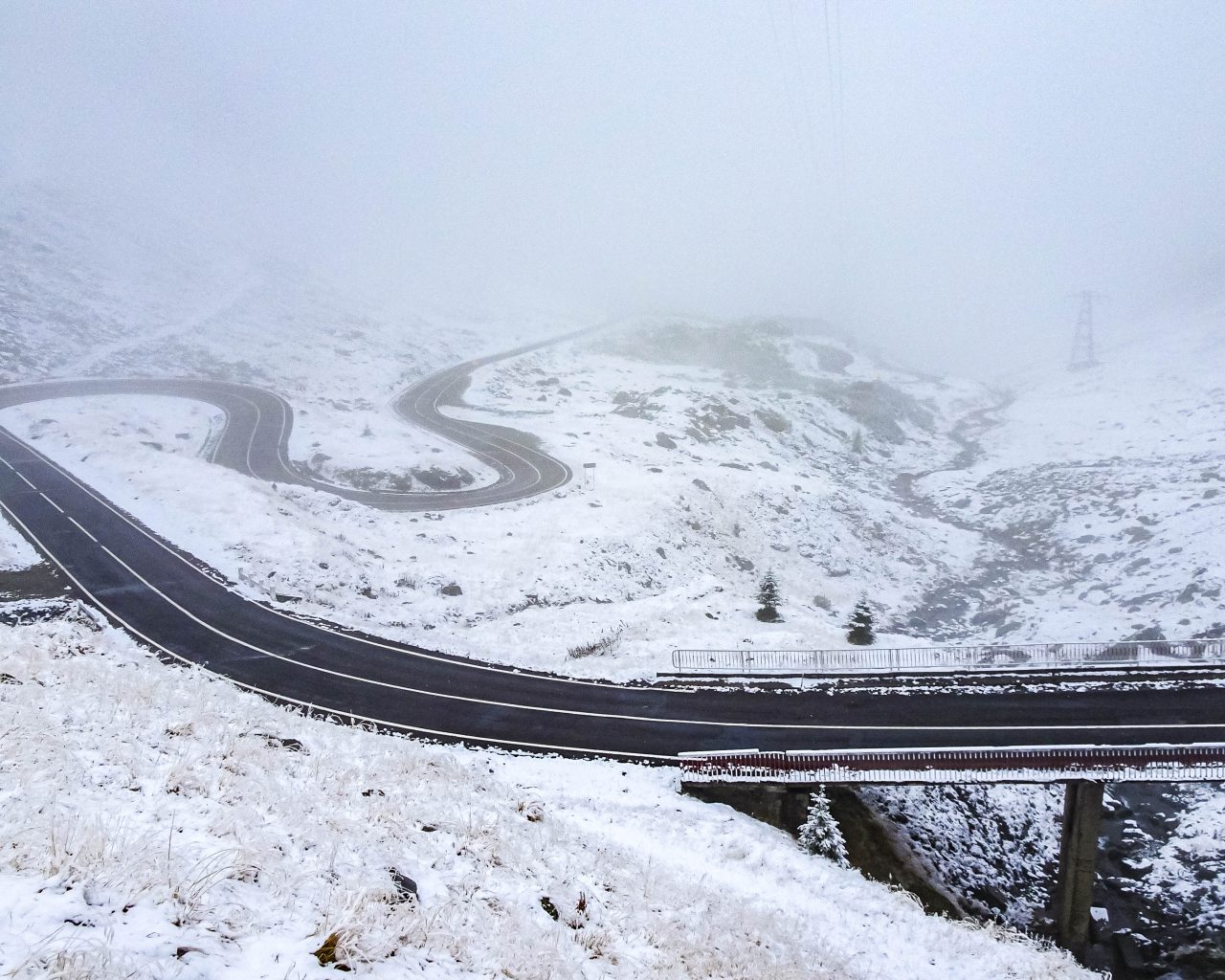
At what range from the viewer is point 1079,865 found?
19.1 metres

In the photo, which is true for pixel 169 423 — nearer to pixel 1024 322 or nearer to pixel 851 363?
pixel 851 363

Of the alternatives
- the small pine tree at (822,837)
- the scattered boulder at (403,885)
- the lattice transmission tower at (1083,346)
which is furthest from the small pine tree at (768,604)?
the lattice transmission tower at (1083,346)

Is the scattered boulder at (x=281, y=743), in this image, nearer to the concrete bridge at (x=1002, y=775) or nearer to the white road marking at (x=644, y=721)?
the white road marking at (x=644, y=721)

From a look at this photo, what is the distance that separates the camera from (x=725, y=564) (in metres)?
47.0

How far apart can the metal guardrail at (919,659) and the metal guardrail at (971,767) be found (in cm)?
608

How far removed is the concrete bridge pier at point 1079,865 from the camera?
18812mm

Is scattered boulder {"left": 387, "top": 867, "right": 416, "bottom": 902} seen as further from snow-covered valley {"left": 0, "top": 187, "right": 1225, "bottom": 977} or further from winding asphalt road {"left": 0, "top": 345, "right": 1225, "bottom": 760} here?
winding asphalt road {"left": 0, "top": 345, "right": 1225, "bottom": 760}

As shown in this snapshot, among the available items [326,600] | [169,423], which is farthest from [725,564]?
[169,423]

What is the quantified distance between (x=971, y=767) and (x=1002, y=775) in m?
0.84

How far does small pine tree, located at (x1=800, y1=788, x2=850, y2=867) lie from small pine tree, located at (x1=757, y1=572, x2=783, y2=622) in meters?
16.5

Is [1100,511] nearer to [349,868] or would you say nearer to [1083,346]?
[349,868]

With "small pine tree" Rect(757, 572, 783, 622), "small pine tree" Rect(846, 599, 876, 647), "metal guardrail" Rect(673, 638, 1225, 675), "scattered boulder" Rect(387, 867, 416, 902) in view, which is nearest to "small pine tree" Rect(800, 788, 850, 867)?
"metal guardrail" Rect(673, 638, 1225, 675)

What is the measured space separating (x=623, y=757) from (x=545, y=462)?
131ft

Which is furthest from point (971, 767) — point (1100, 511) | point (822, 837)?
point (1100, 511)
